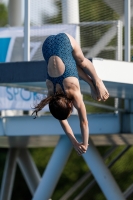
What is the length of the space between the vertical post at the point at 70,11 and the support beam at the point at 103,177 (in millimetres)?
4207

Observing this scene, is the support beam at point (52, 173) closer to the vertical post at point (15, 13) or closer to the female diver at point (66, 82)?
the vertical post at point (15, 13)

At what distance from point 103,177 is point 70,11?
5.11 meters

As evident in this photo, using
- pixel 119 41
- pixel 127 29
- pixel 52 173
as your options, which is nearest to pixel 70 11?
pixel 119 41

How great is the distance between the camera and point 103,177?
18.6 m

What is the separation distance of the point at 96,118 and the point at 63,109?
7.68 meters

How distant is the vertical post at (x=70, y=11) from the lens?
14656 mm

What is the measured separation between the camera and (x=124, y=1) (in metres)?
13.6

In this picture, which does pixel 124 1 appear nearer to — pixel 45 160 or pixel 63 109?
pixel 63 109

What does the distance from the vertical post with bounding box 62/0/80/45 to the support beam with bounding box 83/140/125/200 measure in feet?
13.8

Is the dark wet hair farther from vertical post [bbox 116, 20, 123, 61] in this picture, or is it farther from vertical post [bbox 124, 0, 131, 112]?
vertical post [bbox 116, 20, 123, 61]

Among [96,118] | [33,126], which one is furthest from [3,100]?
[96,118]

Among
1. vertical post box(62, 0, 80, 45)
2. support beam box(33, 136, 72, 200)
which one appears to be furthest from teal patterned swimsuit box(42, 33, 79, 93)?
support beam box(33, 136, 72, 200)

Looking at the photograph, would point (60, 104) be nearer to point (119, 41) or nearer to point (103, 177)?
point (119, 41)

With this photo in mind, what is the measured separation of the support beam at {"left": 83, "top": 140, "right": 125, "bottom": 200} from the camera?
60.4 ft
